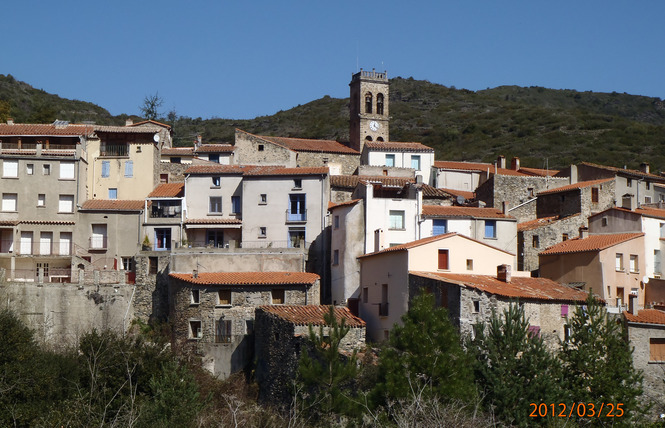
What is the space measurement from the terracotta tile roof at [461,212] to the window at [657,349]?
13808 mm

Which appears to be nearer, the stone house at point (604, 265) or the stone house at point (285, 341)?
the stone house at point (285, 341)

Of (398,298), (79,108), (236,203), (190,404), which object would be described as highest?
(79,108)

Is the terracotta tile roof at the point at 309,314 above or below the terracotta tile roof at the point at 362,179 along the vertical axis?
below

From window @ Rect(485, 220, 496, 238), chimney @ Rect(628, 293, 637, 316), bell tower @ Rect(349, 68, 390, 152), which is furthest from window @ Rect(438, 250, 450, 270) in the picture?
bell tower @ Rect(349, 68, 390, 152)

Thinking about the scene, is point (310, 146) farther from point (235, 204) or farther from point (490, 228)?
point (490, 228)

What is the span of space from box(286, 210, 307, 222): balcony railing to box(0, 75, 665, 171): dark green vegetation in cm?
3059

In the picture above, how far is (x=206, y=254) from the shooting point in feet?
169

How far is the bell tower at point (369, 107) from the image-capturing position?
252 feet

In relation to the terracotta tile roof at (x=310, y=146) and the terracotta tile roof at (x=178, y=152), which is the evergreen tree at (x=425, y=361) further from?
the terracotta tile roof at (x=178, y=152)

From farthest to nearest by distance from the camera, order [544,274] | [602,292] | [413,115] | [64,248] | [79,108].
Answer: [413,115], [79,108], [64,248], [544,274], [602,292]

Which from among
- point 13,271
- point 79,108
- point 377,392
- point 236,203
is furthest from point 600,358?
point 79,108

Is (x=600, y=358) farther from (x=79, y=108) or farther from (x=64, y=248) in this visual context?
(x=79, y=108)

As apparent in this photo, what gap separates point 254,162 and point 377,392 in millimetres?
34626


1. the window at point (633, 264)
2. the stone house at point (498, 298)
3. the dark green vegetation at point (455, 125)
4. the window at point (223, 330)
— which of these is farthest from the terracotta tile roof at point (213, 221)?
the dark green vegetation at point (455, 125)
